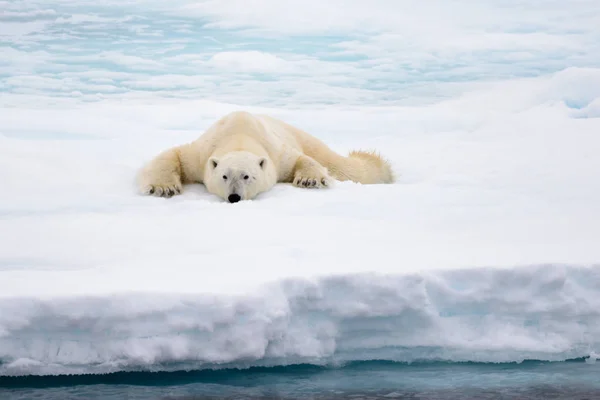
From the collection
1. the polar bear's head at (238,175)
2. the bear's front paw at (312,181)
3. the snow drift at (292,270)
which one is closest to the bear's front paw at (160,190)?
the snow drift at (292,270)

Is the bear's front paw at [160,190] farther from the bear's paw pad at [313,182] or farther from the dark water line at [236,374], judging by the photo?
the dark water line at [236,374]

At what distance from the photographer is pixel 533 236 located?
423 cm

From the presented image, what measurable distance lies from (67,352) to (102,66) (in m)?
10.5

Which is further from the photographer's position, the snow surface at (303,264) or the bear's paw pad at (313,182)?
the bear's paw pad at (313,182)

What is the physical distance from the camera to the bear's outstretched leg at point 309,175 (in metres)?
5.73

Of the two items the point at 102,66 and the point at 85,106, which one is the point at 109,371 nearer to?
the point at 85,106

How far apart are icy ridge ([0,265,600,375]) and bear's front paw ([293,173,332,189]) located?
2.31 metres

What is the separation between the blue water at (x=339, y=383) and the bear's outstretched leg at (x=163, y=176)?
2410 mm

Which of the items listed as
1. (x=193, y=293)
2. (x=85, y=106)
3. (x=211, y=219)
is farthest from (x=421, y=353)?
(x=85, y=106)

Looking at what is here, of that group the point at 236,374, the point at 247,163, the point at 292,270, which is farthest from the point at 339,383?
the point at 247,163

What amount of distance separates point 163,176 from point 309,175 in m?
1.02

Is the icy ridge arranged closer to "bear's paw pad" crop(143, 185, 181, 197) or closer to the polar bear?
the polar bear

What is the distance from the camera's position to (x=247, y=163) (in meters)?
5.41

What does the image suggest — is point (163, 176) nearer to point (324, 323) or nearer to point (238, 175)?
point (238, 175)
